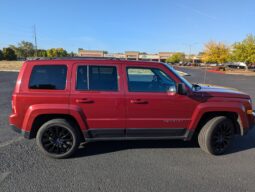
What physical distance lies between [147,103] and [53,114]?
68.6 inches

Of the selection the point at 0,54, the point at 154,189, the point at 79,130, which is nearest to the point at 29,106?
the point at 79,130

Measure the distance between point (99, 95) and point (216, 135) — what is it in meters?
2.46

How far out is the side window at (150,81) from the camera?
4.38 meters

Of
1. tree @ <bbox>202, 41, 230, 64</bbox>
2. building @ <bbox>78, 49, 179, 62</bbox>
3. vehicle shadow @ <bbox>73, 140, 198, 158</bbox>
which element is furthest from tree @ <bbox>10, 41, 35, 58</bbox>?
vehicle shadow @ <bbox>73, 140, 198, 158</bbox>

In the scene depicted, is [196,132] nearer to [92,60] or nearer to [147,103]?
[147,103]

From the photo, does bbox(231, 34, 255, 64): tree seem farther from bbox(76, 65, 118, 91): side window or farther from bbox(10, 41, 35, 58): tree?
bbox(10, 41, 35, 58): tree

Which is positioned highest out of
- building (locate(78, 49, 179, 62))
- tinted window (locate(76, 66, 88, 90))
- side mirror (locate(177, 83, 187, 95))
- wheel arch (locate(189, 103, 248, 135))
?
building (locate(78, 49, 179, 62))

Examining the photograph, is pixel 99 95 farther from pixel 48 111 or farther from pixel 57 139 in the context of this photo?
pixel 57 139

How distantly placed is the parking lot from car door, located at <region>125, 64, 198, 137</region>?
525mm

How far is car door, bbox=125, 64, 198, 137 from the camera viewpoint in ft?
14.1

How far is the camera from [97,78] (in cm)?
429

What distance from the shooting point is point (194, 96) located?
4.42 meters

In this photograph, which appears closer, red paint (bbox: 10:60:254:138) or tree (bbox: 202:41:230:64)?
red paint (bbox: 10:60:254:138)

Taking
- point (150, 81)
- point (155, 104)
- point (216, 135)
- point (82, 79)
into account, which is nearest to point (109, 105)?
point (82, 79)
